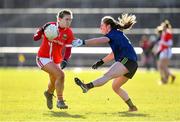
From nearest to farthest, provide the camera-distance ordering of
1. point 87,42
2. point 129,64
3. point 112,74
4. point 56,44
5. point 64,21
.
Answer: point 87,42
point 112,74
point 129,64
point 64,21
point 56,44

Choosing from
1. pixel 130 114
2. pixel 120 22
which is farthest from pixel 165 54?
pixel 130 114

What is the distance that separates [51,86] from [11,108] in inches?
34.7

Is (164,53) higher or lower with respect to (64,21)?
lower

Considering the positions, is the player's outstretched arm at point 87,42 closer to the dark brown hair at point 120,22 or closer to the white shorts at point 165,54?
the dark brown hair at point 120,22

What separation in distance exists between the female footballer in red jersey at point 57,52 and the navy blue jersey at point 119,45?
928 millimetres

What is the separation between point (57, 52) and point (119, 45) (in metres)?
1.40

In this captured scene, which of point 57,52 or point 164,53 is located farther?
point 164,53

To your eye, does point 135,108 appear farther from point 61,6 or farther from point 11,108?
point 61,6

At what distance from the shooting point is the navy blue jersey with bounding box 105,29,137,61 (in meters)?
12.6

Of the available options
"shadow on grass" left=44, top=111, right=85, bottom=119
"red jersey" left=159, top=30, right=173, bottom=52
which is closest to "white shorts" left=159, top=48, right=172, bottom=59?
"red jersey" left=159, top=30, right=173, bottom=52

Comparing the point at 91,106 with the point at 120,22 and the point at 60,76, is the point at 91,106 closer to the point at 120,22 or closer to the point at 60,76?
the point at 60,76

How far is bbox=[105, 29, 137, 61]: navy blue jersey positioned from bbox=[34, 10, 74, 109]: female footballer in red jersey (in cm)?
93

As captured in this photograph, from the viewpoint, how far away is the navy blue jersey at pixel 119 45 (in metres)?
12.6

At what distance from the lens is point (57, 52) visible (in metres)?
13.4
